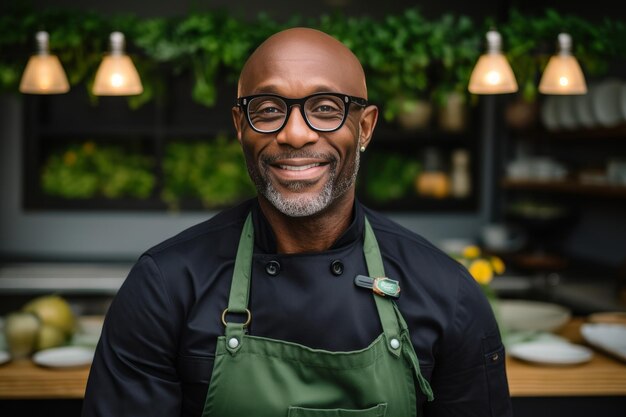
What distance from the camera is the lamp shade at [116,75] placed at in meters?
Answer: 2.83

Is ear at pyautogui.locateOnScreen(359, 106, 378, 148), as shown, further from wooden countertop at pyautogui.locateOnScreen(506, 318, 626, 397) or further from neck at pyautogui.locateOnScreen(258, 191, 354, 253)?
wooden countertop at pyautogui.locateOnScreen(506, 318, 626, 397)

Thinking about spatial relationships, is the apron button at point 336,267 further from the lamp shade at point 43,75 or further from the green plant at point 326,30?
the lamp shade at point 43,75

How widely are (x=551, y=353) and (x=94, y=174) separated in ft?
11.5

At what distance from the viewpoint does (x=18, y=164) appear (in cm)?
543

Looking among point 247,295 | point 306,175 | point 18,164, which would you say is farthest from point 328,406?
point 18,164

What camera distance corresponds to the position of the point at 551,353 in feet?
8.87

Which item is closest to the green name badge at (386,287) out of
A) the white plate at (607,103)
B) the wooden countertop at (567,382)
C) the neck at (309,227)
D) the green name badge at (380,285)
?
the green name badge at (380,285)

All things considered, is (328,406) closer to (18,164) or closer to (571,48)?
(571,48)

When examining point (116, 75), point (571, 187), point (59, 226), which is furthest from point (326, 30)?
point (59, 226)

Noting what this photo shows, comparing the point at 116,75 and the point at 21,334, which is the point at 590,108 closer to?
the point at 116,75

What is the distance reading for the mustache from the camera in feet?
4.65

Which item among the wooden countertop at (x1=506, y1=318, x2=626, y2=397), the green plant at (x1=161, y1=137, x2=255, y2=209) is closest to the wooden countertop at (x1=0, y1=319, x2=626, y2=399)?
the wooden countertop at (x1=506, y1=318, x2=626, y2=397)

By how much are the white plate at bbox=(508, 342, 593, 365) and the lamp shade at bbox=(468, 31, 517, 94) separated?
0.88 m

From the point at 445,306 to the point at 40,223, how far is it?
441 centimetres
